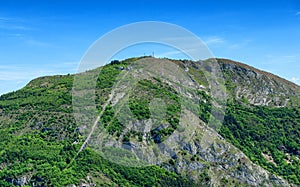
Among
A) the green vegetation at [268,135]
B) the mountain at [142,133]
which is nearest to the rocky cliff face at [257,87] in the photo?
the green vegetation at [268,135]

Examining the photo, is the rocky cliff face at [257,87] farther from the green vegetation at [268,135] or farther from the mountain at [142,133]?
the mountain at [142,133]

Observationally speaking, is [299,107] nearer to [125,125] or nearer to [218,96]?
[218,96]

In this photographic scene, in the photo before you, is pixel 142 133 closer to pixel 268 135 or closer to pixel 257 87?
pixel 268 135

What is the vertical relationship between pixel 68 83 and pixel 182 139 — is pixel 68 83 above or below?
above

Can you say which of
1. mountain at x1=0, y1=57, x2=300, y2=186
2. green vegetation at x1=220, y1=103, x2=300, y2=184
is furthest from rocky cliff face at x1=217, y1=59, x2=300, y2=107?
mountain at x1=0, y1=57, x2=300, y2=186

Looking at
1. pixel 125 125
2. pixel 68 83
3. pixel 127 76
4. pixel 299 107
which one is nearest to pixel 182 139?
pixel 125 125

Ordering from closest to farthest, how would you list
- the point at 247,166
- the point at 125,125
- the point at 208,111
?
1. the point at 125,125
2. the point at 247,166
3. the point at 208,111

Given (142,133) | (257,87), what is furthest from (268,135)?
(142,133)

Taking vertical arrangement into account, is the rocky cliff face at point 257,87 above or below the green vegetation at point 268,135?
above
